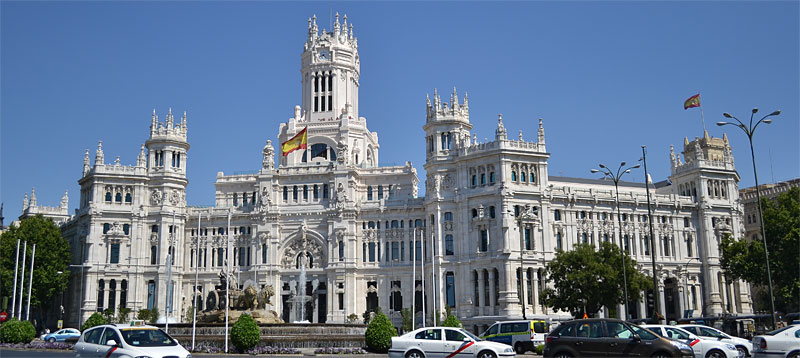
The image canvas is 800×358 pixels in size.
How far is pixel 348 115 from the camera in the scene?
109 metres

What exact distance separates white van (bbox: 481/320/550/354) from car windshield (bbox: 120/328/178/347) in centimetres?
2594

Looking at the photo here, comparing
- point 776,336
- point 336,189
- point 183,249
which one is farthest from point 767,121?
point 183,249

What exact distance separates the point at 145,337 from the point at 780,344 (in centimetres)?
2407

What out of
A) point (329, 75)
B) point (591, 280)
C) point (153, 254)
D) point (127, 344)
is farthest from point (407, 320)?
point (127, 344)

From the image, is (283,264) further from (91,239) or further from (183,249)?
(91,239)

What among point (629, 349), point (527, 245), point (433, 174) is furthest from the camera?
point (433, 174)

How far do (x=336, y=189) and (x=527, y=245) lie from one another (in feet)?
85.8

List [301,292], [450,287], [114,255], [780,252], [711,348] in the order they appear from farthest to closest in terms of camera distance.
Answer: [114,255]
[301,292]
[450,287]
[780,252]
[711,348]

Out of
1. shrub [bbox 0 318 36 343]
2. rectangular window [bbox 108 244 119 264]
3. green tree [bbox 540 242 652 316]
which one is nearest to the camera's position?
shrub [bbox 0 318 36 343]

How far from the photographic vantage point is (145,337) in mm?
27391

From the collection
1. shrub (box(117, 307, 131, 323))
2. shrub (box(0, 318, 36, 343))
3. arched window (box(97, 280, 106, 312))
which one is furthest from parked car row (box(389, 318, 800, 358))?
arched window (box(97, 280, 106, 312))

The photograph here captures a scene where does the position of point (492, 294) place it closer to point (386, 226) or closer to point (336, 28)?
point (386, 226)

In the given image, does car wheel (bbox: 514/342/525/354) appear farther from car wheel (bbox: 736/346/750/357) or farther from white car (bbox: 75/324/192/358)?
white car (bbox: 75/324/192/358)

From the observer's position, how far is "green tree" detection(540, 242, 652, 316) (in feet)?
231
